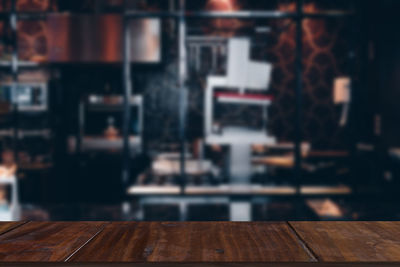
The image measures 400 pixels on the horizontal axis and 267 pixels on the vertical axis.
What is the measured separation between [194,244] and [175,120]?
199 inches

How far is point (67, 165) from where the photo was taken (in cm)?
488

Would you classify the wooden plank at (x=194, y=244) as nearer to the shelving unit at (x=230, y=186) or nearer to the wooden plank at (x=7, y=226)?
the wooden plank at (x=7, y=226)

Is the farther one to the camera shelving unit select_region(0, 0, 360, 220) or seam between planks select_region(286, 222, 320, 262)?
shelving unit select_region(0, 0, 360, 220)

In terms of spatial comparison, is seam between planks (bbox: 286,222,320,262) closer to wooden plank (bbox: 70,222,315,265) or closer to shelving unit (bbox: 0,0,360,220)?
wooden plank (bbox: 70,222,315,265)

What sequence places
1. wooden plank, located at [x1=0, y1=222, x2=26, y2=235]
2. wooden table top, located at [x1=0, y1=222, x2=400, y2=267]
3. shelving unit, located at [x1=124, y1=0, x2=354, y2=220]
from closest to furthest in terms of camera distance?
wooden table top, located at [x1=0, y1=222, x2=400, y2=267], wooden plank, located at [x1=0, y1=222, x2=26, y2=235], shelving unit, located at [x1=124, y1=0, x2=354, y2=220]

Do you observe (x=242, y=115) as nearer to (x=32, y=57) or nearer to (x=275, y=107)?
(x=275, y=107)

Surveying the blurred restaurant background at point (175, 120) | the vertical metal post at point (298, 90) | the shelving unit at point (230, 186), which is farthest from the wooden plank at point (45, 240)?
the vertical metal post at point (298, 90)

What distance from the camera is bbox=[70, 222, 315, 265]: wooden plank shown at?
2.22 ft

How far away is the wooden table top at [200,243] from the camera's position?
0.66 metres

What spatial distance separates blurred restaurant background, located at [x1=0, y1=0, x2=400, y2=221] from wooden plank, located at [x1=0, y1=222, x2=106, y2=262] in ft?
10.1

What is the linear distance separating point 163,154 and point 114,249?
4213mm

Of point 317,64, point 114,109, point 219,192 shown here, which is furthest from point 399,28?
point 114,109

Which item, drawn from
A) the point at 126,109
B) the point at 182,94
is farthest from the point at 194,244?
the point at 126,109

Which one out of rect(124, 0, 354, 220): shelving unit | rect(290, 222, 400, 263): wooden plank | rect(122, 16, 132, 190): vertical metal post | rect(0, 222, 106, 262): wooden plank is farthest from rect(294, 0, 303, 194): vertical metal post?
rect(0, 222, 106, 262): wooden plank
